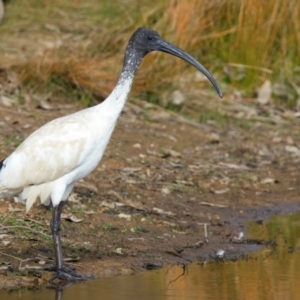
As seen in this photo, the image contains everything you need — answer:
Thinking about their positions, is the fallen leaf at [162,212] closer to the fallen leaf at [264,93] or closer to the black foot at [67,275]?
the black foot at [67,275]

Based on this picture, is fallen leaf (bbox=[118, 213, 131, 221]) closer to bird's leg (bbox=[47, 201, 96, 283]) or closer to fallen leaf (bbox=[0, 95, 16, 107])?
bird's leg (bbox=[47, 201, 96, 283])

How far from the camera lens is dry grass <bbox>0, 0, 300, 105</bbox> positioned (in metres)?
12.0

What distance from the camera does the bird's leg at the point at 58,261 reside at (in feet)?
22.5

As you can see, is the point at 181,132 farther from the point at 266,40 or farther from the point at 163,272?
the point at 163,272

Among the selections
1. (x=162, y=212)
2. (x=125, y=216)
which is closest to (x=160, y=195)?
(x=162, y=212)

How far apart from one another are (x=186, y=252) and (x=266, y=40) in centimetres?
555

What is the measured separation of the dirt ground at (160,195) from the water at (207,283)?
21 centimetres

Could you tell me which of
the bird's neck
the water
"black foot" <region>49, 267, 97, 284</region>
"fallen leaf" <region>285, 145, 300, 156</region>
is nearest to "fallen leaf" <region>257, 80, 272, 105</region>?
"fallen leaf" <region>285, 145, 300, 156</region>

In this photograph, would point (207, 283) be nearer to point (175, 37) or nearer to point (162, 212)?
point (162, 212)

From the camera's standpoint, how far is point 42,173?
702 centimetres

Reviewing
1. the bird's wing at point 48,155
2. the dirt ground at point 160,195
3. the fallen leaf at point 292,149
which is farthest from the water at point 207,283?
the fallen leaf at point 292,149

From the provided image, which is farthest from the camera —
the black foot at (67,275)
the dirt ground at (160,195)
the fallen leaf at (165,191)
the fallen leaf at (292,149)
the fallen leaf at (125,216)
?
the fallen leaf at (292,149)

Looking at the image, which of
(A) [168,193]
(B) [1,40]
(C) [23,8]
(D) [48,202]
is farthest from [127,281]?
(C) [23,8]

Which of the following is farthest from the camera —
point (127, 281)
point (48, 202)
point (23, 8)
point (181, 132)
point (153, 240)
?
point (23, 8)
